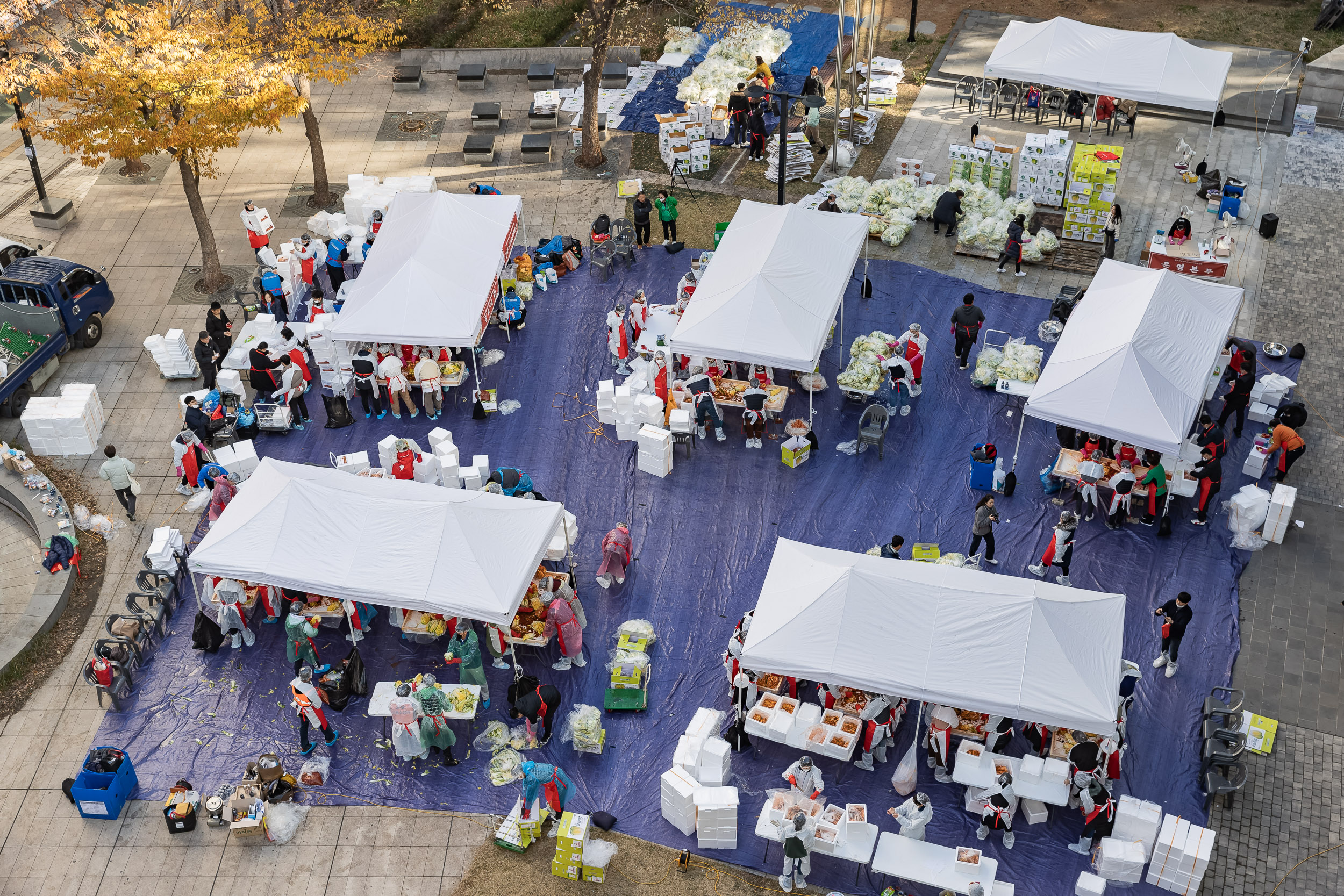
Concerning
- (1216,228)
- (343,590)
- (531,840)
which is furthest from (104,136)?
(1216,228)

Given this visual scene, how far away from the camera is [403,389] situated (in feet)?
70.1

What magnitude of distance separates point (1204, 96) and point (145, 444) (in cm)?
2190

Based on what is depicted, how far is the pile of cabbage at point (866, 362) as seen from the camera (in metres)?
21.1

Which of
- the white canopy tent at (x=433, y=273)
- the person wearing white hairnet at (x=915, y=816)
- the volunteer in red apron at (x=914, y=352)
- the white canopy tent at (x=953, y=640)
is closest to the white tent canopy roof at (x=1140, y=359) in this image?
the volunteer in red apron at (x=914, y=352)

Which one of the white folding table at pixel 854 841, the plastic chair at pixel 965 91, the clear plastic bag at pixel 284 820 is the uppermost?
the plastic chair at pixel 965 91

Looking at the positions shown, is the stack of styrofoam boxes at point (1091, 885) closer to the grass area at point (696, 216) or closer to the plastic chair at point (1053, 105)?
the grass area at point (696, 216)

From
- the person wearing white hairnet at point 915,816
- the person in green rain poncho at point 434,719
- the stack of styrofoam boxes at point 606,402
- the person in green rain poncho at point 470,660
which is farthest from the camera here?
the stack of styrofoam boxes at point 606,402

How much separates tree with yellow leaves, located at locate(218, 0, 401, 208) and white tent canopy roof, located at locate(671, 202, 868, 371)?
9.44 metres

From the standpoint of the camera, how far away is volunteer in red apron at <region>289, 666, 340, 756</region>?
16.0 meters

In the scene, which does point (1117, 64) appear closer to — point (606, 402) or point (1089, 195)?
point (1089, 195)

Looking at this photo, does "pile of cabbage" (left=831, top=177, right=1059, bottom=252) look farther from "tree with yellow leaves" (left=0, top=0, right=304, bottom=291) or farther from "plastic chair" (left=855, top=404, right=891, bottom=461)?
"tree with yellow leaves" (left=0, top=0, right=304, bottom=291)

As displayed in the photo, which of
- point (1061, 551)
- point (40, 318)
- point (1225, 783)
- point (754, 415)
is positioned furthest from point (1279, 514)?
point (40, 318)

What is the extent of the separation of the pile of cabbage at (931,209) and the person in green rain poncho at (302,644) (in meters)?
13.4

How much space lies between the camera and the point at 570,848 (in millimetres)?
14773
